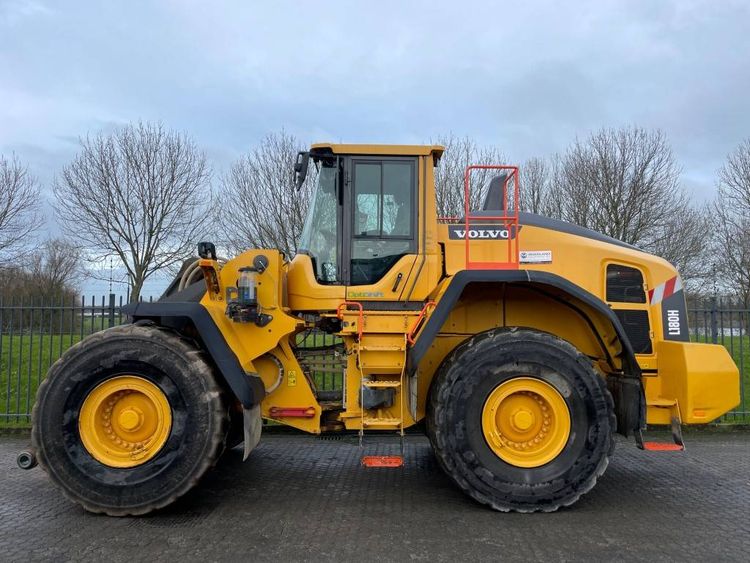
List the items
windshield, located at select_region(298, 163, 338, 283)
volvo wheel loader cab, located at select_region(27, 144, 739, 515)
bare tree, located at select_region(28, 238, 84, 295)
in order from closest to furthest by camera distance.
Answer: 1. volvo wheel loader cab, located at select_region(27, 144, 739, 515)
2. windshield, located at select_region(298, 163, 338, 283)
3. bare tree, located at select_region(28, 238, 84, 295)

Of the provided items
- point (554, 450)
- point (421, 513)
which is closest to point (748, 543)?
point (554, 450)

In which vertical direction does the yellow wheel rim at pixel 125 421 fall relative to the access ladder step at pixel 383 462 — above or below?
above

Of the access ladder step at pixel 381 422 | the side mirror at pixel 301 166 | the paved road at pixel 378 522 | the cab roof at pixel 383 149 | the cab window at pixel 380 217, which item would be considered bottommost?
the paved road at pixel 378 522

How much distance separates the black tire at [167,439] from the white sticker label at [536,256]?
280 centimetres

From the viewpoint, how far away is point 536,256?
4.79m

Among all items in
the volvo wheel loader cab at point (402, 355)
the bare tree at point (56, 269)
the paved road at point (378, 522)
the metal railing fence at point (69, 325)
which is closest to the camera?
the paved road at point (378, 522)

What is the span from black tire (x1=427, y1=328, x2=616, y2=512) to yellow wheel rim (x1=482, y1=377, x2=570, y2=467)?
0.17ft

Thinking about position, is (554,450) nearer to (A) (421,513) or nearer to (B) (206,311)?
(A) (421,513)

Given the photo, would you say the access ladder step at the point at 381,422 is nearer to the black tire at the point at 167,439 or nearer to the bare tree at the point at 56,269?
the black tire at the point at 167,439

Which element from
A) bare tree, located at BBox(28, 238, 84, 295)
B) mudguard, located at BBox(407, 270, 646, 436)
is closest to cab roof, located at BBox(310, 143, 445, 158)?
mudguard, located at BBox(407, 270, 646, 436)

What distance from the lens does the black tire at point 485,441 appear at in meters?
4.20

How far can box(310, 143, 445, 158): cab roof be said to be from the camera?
187 inches

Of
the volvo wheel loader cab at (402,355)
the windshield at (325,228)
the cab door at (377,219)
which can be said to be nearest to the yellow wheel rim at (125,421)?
the volvo wheel loader cab at (402,355)

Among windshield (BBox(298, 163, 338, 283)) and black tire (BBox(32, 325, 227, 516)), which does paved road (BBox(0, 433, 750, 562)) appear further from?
windshield (BBox(298, 163, 338, 283))
